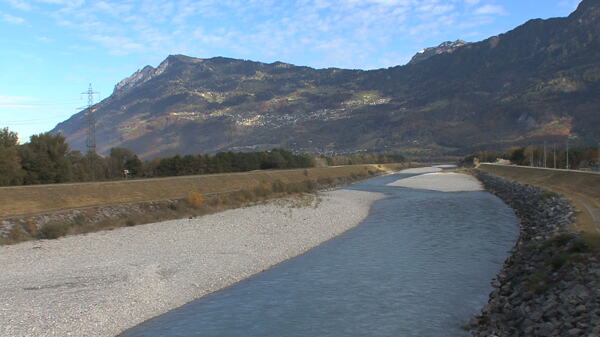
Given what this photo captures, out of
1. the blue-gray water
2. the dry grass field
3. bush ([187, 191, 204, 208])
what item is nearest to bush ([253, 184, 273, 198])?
the dry grass field

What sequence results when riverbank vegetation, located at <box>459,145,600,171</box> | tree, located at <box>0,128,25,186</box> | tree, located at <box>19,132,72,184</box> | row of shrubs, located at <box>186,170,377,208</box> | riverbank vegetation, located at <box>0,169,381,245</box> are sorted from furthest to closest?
riverbank vegetation, located at <box>459,145,600,171</box>
tree, located at <box>19,132,72,184</box>
row of shrubs, located at <box>186,170,377,208</box>
tree, located at <box>0,128,25,186</box>
riverbank vegetation, located at <box>0,169,381,245</box>

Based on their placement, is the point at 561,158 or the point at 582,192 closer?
the point at 582,192

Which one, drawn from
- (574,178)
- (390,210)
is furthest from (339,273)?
(574,178)

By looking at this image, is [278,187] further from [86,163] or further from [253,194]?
[86,163]

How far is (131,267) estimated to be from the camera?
22.5 meters

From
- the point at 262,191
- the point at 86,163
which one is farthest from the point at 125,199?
the point at 86,163

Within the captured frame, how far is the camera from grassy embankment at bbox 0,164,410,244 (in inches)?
1345

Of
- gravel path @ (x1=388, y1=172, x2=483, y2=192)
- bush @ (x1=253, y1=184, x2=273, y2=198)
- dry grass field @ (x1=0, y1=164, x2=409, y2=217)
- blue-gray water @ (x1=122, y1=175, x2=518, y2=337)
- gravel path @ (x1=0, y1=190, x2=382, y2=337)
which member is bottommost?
gravel path @ (x1=388, y1=172, x2=483, y2=192)

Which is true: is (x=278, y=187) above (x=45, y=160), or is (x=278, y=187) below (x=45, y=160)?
below

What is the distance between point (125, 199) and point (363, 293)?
3343 centimetres

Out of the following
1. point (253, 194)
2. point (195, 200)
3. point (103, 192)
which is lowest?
point (253, 194)

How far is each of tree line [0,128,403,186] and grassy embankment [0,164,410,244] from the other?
415 inches

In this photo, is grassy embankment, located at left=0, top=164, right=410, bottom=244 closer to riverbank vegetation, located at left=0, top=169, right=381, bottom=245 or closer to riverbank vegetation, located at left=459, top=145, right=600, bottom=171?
riverbank vegetation, located at left=0, top=169, right=381, bottom=245

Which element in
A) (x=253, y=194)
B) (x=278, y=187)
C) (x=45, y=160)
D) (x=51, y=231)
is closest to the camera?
(x=51, y=231)
